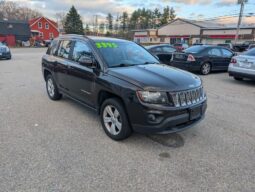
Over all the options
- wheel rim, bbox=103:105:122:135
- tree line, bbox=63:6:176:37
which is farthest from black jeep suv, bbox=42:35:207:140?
tree line, bbox=63:6:176:37

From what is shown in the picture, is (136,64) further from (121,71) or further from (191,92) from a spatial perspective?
(191,92)

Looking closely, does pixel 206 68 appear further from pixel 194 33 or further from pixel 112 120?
pixel 194 33

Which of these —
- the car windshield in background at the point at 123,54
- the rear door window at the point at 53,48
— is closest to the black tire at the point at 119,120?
the car windshield in background at the point at 123,54

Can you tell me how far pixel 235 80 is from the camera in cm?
990

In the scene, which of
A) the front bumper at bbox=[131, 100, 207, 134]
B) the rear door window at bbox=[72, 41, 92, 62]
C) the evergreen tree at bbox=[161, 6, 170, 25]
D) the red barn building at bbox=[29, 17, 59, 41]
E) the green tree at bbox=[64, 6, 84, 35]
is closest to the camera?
the front bumper at bbox=[131, 100, 207, 134]

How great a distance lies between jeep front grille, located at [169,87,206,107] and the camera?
3.37 m

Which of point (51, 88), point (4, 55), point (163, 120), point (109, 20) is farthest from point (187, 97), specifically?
point (109, 20)

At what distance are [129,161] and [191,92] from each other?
1.46 m

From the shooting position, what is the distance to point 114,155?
11.2 ft

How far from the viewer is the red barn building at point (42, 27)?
2321 inches

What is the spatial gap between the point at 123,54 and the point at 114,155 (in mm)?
2097

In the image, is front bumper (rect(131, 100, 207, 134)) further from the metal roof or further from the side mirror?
the metal roof

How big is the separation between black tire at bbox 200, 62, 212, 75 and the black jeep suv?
6748mm

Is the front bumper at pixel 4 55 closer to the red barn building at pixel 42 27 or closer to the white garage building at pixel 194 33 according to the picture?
the red barn building at pixel 42 27
